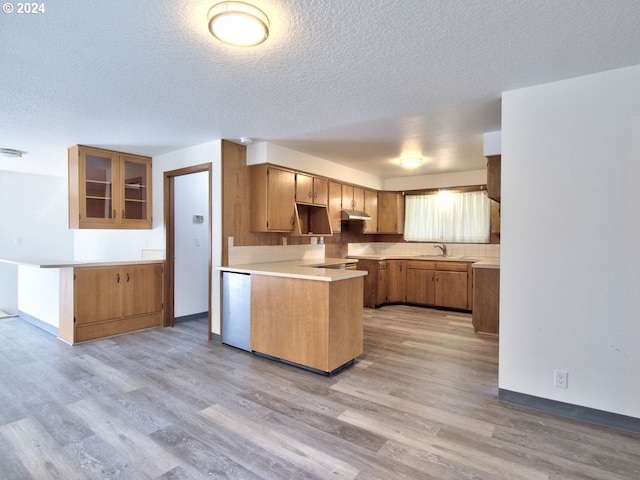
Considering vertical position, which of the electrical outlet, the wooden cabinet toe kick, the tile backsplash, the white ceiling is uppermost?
the white ceiling

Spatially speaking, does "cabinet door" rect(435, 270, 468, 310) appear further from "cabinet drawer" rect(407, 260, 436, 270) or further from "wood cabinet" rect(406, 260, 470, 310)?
"cabinet drawer" rect(407, 260, 436, 270)

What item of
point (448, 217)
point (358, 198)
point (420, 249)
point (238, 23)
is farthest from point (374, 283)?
point (238, 23)

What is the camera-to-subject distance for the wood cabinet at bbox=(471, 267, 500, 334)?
436cm

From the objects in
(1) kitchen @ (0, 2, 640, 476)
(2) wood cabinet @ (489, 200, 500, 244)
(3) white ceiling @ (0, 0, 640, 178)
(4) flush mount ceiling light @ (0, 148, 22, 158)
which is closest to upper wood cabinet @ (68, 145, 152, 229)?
(3) white ceiling @ (0, 0, 640, 178)

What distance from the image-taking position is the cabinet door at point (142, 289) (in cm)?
449

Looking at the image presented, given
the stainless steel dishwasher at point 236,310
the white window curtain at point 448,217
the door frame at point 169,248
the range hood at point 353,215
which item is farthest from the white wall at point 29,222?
the white window curtain at point 448,217

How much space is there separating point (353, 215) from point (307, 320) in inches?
106

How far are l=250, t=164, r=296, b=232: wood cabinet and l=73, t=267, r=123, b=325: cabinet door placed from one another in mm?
1915

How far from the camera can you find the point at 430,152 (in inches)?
182

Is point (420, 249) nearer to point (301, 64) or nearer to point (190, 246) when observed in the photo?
point (190, 246)

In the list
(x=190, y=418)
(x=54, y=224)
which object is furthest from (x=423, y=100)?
(x=54, y=224)

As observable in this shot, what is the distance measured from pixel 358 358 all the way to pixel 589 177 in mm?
2522

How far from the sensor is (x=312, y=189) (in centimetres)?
487

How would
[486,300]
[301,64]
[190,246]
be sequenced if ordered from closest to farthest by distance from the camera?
[301,64], [486,300], [190,246]
